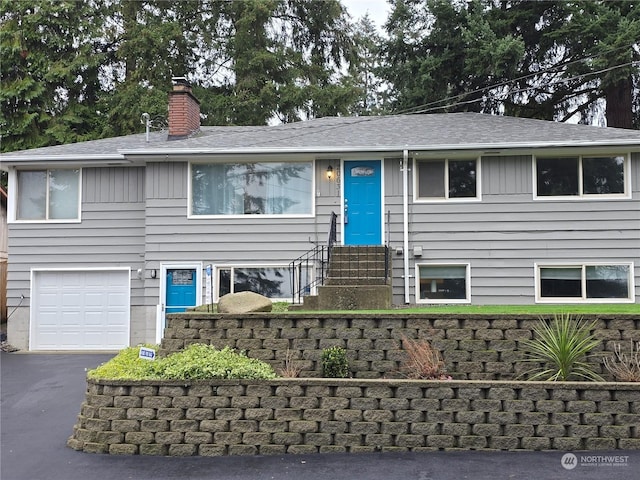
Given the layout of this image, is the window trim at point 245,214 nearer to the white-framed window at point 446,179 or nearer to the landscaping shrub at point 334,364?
the white-framed window at point 446,179

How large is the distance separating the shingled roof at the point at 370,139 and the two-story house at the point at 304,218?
57 mm

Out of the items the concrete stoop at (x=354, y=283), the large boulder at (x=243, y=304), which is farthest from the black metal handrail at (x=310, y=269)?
the large boulder at (x=243, y=304)

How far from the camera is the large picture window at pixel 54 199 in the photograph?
13.0m

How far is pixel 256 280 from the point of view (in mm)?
→ 12336

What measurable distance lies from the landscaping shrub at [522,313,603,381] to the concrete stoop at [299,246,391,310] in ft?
9.44

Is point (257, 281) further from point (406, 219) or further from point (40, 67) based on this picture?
point (40, 67)

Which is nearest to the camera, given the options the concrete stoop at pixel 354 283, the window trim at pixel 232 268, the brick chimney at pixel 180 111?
the concrete stoop at pixel 354 283

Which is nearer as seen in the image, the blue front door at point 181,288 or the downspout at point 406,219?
the downspout at point 406,219

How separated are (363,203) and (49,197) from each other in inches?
282

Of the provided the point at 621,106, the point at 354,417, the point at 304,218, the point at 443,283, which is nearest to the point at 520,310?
the point at 354,417

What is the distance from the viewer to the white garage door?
42.2 ft

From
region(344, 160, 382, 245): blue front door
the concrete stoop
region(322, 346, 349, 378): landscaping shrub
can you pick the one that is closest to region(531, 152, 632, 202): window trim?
region(344, 160, 382, 245): blue front door

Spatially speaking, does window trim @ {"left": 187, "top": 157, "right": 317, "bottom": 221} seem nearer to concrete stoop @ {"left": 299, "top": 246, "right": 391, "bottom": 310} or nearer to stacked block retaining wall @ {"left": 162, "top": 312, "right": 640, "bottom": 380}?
concrete stoop @ {"left": 299, "top": 246, "right": 391, "bottom": 310}

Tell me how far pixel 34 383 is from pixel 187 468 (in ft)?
16.3
